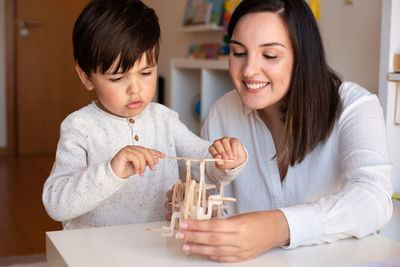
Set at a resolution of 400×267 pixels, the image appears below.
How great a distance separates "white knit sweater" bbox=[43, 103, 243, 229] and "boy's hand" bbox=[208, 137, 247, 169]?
42 mm

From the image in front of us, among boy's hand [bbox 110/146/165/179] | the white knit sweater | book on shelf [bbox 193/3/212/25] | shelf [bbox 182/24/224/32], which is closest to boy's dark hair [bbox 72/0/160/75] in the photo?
the white knit sweater

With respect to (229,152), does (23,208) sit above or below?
below

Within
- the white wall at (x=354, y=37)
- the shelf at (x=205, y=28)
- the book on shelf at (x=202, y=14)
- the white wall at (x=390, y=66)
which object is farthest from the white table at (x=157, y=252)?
the book on shelf at (x=202, y=14)

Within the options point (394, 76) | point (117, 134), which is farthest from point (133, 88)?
point (394, 76)

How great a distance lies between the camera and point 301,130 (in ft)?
3.80

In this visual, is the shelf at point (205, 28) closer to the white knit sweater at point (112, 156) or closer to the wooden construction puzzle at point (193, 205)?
the white knit sweater at point (112, 156)

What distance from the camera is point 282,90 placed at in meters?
1.16

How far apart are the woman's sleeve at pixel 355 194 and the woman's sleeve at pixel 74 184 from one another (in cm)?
33

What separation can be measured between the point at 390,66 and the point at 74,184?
996 millimetres

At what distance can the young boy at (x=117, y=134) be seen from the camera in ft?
3.33

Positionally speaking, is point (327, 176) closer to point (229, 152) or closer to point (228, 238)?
point (229, 152)

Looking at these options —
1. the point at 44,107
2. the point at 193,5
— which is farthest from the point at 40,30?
the point at 193,5

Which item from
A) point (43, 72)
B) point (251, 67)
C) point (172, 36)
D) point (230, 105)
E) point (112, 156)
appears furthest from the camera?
point (43, 72)

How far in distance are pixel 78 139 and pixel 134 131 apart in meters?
0.14
